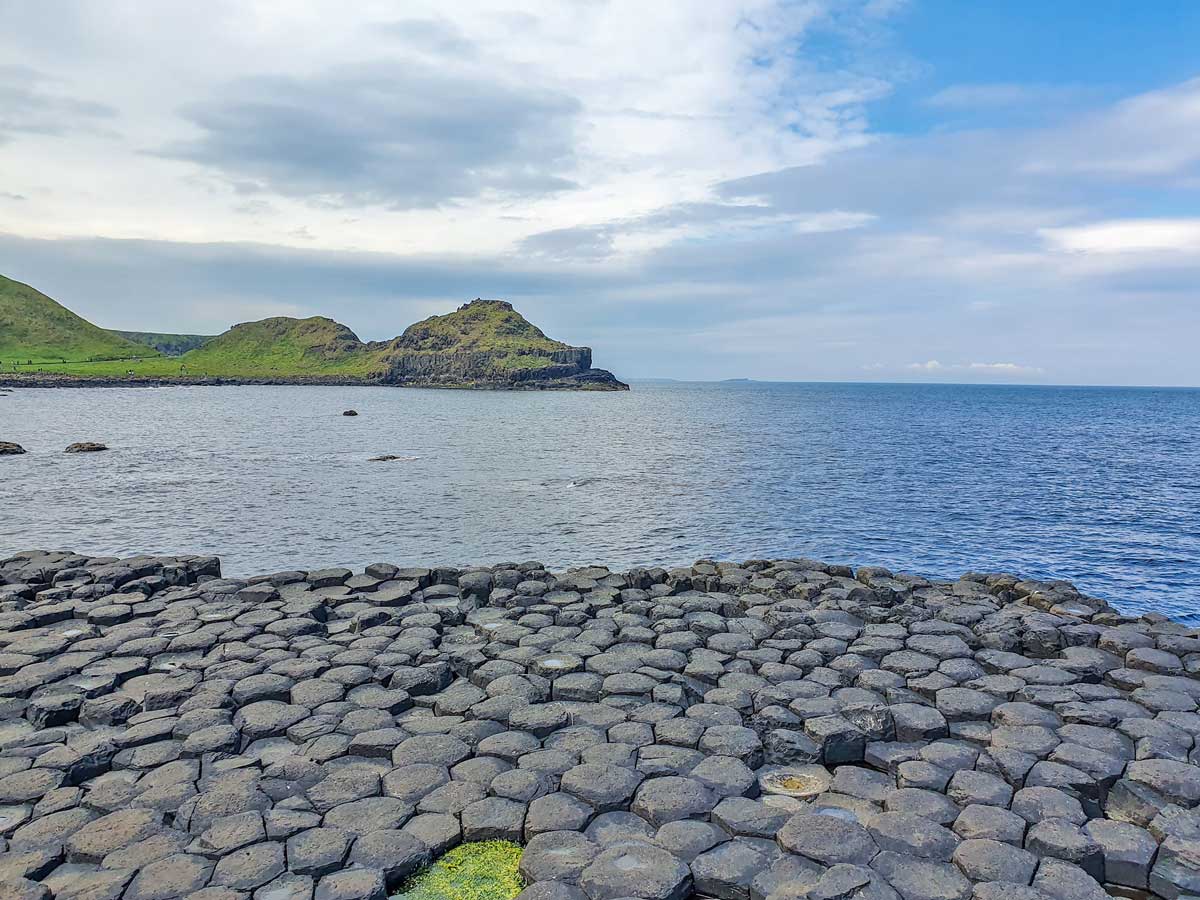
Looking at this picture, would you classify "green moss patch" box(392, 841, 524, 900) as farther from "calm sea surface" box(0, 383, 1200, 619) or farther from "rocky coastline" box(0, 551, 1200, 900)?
"calm sea surface" box(0, 383, 1200, 619)

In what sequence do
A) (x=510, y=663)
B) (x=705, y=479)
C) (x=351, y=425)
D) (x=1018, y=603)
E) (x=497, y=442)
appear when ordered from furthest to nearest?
(x=351, y=425), (x=497, y=442), (x=705, y=479), (x=1018, y=603), (x=510, y=663)

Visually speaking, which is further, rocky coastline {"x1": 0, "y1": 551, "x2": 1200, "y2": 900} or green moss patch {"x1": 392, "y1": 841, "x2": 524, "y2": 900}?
rocky coastline {"x1": 0, "y1": 551, "x2": 1200, "y2": 900}

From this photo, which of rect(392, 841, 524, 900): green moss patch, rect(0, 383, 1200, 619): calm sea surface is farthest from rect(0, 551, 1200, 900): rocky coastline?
rect(0, 383, 1200, 619): calm sea surface

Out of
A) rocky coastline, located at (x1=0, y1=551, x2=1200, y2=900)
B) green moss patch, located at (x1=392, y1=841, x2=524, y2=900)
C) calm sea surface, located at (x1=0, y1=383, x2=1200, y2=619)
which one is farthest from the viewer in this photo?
calm sea surface, located at (x1=0, y1=383, x2=1200, y2=619)

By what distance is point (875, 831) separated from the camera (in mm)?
7004

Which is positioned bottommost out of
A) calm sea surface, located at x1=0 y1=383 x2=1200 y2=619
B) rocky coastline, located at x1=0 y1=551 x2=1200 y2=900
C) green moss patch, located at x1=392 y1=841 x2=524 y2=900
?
calm sea surface, located at x1=0 y1=383 x2=1200 y2=619

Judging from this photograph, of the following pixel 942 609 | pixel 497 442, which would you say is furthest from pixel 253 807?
pixel 497 442

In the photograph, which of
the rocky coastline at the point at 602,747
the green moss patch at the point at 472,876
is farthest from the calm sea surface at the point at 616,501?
the green moss patch at the point at 472,876

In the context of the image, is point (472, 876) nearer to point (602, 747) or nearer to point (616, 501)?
point (602, 747)

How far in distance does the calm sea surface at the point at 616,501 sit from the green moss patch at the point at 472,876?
16357 mm

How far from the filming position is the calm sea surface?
24.7 m

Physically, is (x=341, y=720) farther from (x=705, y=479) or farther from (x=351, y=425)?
(x=351, y=425)

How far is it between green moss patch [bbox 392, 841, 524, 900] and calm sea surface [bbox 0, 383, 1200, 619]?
53.7 ft

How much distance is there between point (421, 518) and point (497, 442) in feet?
117
